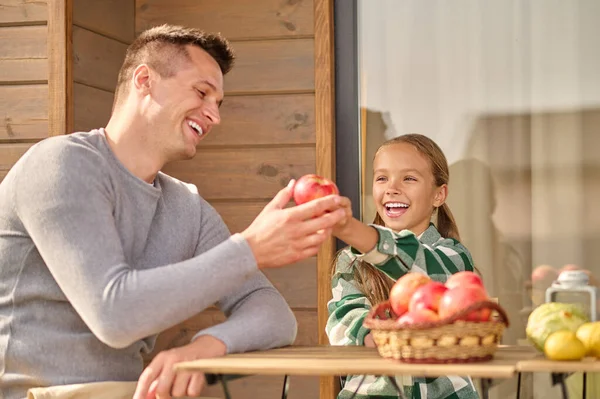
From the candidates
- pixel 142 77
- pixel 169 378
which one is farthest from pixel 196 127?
pixel 169 378

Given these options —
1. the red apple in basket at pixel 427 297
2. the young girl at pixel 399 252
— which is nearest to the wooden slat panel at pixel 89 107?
the young girl at pixel 399 252

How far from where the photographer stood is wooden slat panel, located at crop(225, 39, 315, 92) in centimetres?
395

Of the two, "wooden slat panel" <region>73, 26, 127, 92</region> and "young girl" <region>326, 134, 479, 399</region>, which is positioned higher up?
"wooden slat panel" <region>73, 26, 127, 92</region>

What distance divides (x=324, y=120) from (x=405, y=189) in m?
0.92

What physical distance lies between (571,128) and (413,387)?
4.73 feet

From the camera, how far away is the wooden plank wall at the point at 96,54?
379cm

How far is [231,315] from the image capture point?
2.29m

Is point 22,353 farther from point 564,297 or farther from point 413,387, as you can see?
point 564,297

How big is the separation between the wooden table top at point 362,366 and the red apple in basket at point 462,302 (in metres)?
0.09

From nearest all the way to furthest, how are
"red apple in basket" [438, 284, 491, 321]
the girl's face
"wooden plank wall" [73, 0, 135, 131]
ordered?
1. "red apple in basket" [438, 284, 491, 321]
2. the girl's face
3. "wooden plank wall" [73, 0, 135, 131]

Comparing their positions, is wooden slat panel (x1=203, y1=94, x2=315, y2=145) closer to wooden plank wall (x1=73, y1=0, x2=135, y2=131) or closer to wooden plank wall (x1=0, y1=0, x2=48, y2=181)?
Answer: wooden plank wall (x1=73, y1=0, x2=135, y2=131)

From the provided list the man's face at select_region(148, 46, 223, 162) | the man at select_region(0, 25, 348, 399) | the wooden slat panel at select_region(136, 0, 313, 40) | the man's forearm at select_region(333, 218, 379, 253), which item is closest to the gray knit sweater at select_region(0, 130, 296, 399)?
the man at select_region(0, 25, 348, 399)

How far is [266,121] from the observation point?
3.98 m

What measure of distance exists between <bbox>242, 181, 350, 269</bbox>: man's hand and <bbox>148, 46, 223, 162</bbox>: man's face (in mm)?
480
